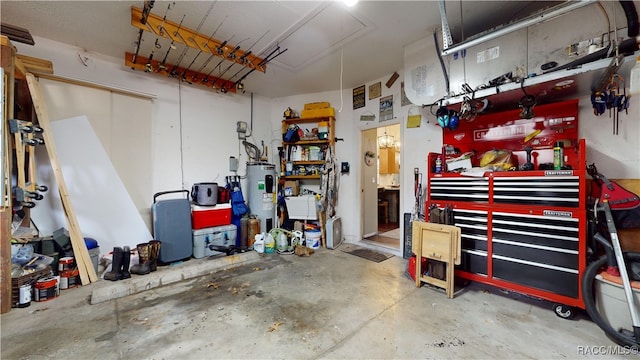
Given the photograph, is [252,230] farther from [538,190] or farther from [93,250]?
[538,190]

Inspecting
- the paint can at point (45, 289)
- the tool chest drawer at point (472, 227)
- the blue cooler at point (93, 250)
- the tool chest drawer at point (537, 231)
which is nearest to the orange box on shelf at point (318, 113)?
the tool chest drawer at point (472, 227)

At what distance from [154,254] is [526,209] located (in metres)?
4.32

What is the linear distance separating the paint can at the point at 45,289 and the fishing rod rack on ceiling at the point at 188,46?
277 centimetres

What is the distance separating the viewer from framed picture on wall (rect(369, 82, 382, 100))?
4305 millimetres

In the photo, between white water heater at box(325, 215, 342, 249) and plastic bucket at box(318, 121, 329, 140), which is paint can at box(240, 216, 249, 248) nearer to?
white water heater at box(325, 215, 342, 249)

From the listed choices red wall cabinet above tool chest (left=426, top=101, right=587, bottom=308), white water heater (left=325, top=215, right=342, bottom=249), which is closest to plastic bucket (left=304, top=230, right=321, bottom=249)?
white water heater (left=325, top=215, right=342, bottom=249)

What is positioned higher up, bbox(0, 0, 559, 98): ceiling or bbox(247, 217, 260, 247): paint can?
bbox(0, 0, 559, 98): ceiling

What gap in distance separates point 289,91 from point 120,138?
2.98 metres

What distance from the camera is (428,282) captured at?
273 cm

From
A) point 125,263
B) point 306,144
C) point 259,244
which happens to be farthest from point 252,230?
point 306,144

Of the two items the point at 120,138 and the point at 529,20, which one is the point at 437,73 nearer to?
the point at 529,20

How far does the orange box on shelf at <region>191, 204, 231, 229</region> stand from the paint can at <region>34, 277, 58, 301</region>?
5.00 feet

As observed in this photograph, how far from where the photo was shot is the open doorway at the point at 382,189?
4.92m

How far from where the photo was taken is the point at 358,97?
464 centimetres
